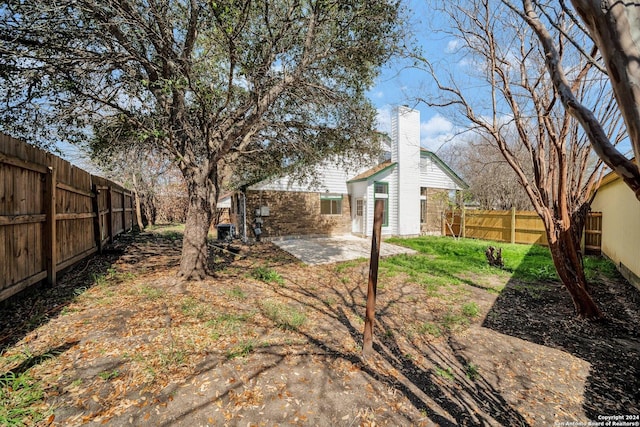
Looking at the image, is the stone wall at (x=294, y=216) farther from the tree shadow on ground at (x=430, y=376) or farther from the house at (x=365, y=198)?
the tree shadow on ground at (x=430, y=376)

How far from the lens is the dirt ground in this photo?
2375 mm

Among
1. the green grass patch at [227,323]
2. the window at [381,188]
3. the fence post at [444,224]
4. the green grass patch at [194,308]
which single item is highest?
the window at [381,188]

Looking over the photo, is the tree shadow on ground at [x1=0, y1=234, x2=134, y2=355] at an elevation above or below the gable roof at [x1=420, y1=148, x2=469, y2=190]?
below

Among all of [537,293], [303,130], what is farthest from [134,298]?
[537,293]

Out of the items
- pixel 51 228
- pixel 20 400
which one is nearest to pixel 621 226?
pixel 20 400

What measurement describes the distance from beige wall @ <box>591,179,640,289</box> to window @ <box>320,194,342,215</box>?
10.1m

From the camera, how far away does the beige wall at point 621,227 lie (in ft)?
20.7

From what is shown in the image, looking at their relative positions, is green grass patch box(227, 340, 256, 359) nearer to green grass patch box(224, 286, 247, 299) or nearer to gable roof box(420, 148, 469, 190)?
green grass patch box(224, 286, 247, 299)

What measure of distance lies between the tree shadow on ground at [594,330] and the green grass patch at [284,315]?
313cm

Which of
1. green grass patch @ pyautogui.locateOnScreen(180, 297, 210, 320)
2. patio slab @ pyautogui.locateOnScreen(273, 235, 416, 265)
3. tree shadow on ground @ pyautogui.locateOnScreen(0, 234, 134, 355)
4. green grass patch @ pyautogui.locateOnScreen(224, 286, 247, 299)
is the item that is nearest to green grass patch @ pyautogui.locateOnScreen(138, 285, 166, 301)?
green grass patch @ pyautogui.locateOnScreen(180, 297, 210, 320)

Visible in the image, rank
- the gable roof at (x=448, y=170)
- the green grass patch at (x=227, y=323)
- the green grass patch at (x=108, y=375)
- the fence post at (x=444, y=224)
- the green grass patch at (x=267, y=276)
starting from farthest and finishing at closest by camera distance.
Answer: the fence post at (x=444, y=224), the gable roof at (x=448, y=170), the green grass patch at (x=267, y=276), the green grass patch at (x=227, y=323), the green grass patch at (x=108, y=375)

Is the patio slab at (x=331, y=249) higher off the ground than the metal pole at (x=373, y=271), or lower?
lower

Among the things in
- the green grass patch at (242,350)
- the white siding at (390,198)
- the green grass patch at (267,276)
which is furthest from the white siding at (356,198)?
the green grass patch at (242,350)

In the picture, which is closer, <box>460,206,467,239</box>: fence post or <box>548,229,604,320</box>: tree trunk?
<box>548,229,604,320</box>: tree trunk
